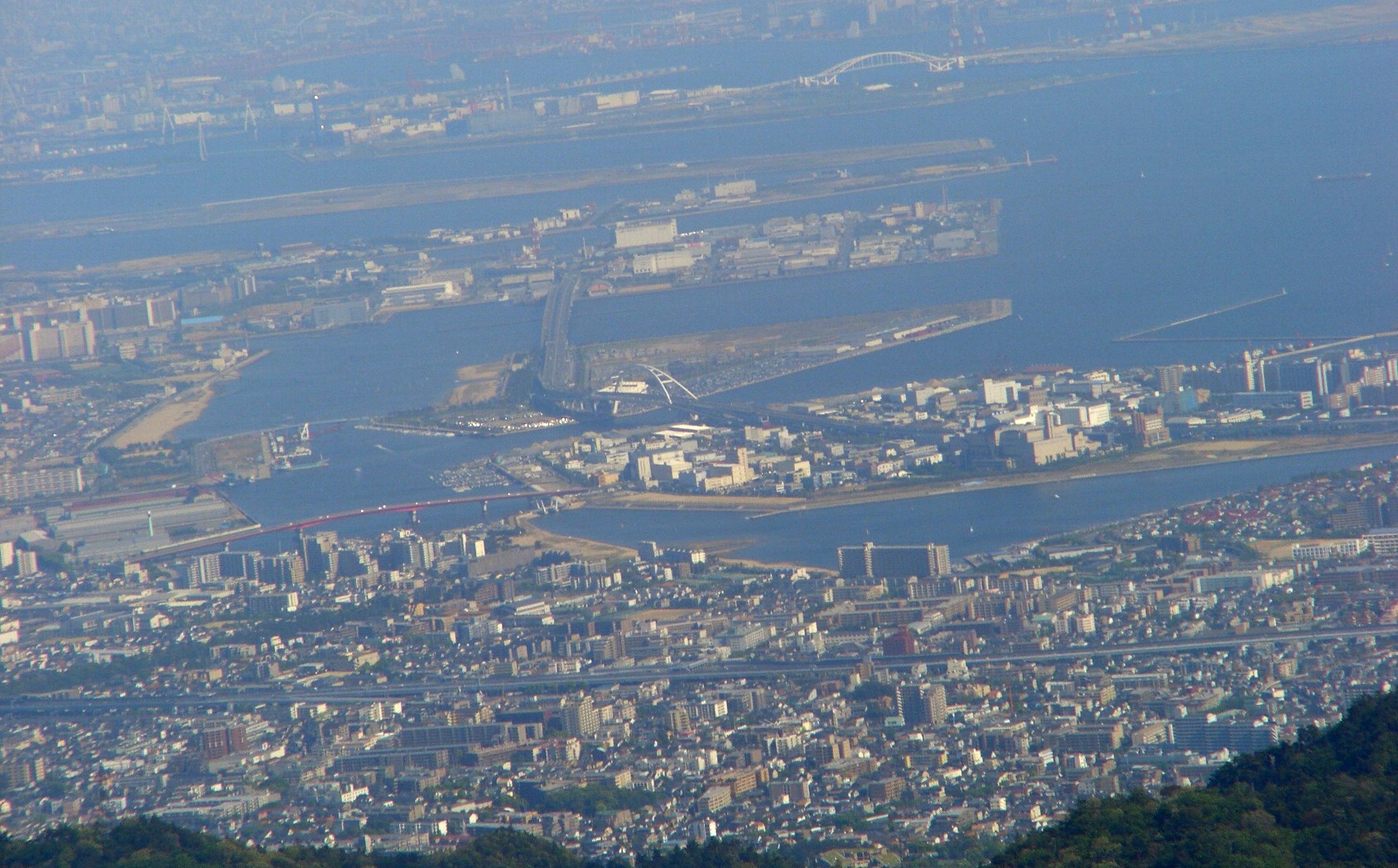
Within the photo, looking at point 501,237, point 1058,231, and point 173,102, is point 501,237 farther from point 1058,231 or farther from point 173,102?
point 173,102

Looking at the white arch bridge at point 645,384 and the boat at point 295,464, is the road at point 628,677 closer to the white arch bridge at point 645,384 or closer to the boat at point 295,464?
the boat at point 295,464

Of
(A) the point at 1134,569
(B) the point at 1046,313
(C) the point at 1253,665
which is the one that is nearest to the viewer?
(C) the point at 1253,665

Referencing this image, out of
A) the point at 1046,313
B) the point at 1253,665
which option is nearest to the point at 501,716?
the point at 1253,665

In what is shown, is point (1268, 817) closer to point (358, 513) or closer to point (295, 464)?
point (358, 513)

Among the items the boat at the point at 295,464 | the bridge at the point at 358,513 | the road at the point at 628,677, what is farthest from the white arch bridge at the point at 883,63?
the road at the point at 628,677

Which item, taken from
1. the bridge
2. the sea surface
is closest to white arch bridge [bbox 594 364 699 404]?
the sea surface

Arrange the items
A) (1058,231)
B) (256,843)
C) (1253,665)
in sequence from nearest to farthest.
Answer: (256,843) < (1253,665) < (1058,231)
